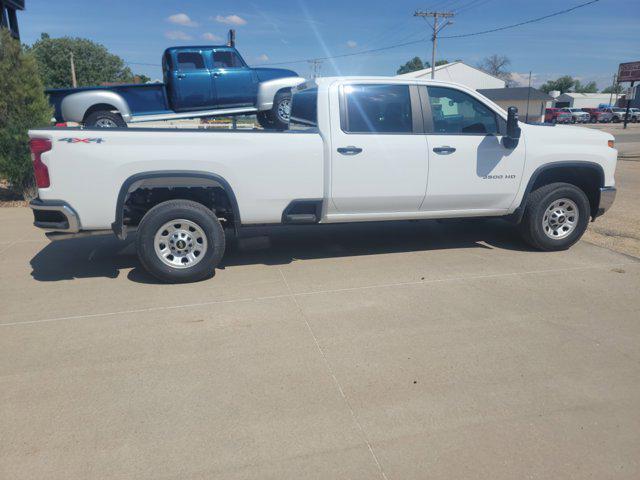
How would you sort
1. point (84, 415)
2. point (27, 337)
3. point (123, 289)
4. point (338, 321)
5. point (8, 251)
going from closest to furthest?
point (84, 415)
point (27, 337)
point (338, 321)
point (123, 289)
point (8, 251)

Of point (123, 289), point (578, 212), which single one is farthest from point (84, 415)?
point (578, 212)

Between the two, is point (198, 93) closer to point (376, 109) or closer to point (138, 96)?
point (138, 96)

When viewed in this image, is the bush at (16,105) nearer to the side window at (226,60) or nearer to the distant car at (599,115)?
the side window at (226,60)

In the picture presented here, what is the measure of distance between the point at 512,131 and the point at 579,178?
132 cm

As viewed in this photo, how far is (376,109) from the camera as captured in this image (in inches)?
221


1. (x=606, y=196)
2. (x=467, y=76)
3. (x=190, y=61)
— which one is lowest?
(x=606, y=196)

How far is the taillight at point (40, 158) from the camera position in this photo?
473 cm

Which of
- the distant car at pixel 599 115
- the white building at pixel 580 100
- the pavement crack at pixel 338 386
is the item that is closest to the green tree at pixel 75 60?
the distant car at pixel 599 115

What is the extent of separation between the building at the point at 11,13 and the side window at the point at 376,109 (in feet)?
37.3

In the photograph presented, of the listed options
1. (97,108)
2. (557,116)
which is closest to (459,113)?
(97,108)

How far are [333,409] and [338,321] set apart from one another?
1.28 meters

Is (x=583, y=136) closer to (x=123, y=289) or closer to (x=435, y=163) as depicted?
(x=435, y=163)

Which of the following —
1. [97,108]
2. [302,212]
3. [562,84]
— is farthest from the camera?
[562,84]

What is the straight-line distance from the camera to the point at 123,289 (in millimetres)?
5164
